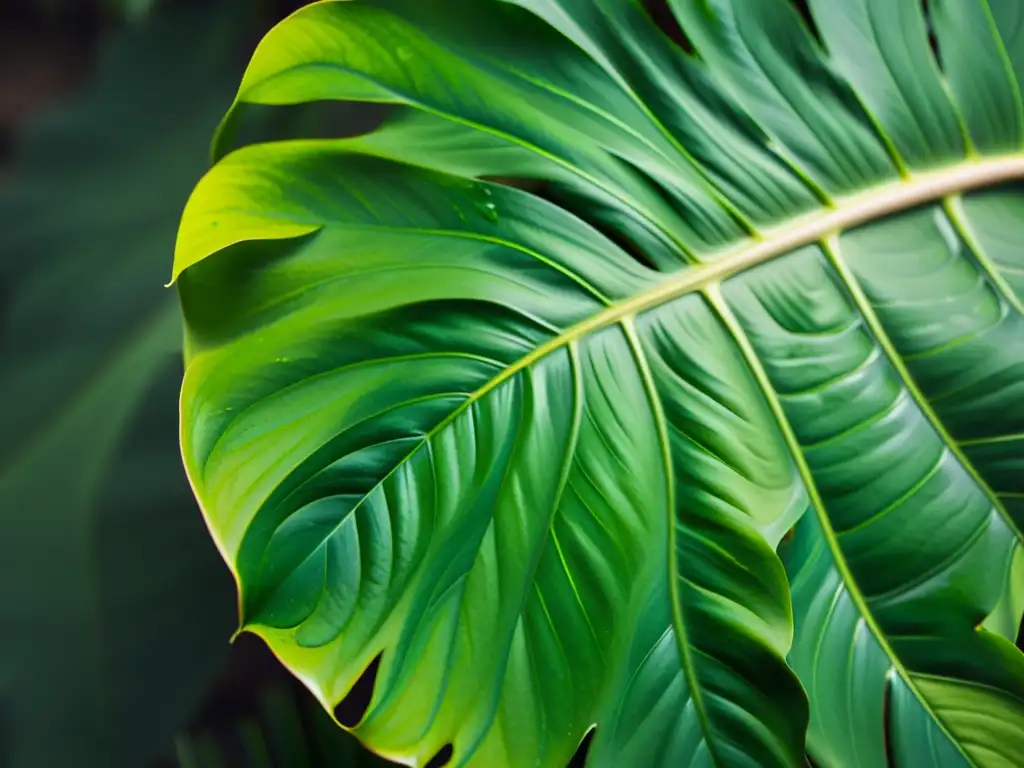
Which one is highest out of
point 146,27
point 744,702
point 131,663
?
point 146,27

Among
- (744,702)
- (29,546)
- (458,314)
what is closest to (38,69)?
(29,546)

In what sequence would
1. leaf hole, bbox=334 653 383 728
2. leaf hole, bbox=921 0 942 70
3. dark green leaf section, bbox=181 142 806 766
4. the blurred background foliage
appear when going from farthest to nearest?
leaf hole, bbox=334 653 383 728, the blurred background foliage, leaf hole, bbox=921 0 942 70, dark green leaf section, bbox=181 142 806 766

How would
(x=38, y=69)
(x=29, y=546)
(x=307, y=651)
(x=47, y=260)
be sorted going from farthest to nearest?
(x=38, y=69), (x=47, y=260), (x=29, y=546), (x=307, y=651)

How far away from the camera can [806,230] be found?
529 mm

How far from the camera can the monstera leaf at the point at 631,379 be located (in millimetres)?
451

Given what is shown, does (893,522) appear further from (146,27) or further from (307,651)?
(146,27)

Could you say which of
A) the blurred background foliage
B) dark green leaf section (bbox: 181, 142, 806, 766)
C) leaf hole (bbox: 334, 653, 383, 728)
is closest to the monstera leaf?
dark green leaf section (bbox: 181, 142, 806, 766)

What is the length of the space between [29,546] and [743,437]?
2.29ft

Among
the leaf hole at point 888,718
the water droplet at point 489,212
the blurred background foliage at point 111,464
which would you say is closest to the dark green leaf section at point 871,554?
the leaf hole at point 888,718

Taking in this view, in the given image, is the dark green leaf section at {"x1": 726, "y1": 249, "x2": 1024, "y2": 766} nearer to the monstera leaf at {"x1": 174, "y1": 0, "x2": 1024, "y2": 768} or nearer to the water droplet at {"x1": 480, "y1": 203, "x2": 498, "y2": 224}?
the monstera leaf at {"x1": 174, "y1": 0, "x2": 1024, "y2": 768}

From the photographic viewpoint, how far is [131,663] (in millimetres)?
774

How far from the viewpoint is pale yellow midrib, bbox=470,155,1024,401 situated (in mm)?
490

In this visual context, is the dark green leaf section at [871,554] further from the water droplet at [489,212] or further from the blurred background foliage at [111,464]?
the blurred background foliage at [111,464]

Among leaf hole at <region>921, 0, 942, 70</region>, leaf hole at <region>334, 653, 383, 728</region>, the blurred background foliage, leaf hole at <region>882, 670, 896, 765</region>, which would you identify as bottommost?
leaf hole at <region>334, 653, 383, 728</region>
